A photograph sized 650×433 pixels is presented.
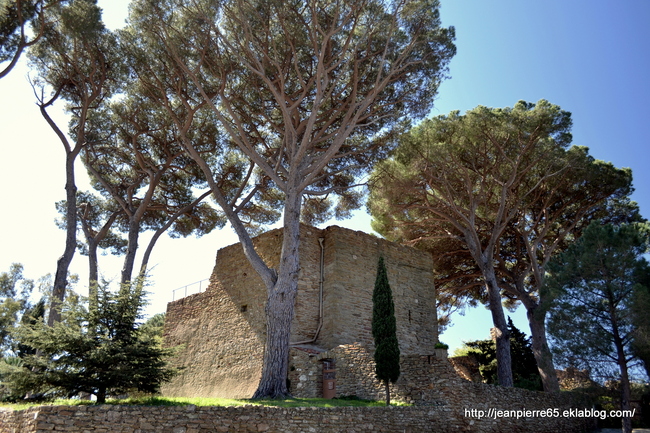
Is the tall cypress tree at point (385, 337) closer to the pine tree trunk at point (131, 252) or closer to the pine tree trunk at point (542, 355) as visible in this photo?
the pine tree trunk at point (542, 355)

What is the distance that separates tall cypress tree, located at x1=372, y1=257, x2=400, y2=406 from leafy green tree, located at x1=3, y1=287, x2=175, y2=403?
143 inches

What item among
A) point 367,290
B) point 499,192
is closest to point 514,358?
point 499,192

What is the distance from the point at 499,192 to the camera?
54.4ft

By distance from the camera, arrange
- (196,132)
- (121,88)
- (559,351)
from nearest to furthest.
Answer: (559,351)
(121,88)
(196,132)

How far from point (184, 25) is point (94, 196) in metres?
7.71

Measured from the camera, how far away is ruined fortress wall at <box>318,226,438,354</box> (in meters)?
12.8

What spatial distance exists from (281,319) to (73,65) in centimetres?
901

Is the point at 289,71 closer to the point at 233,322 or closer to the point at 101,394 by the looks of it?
the point at 233,322

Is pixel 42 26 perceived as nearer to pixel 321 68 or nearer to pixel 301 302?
pixel 321 68

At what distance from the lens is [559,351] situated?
10.7m

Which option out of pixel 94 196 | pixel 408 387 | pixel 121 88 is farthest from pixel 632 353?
pixel 94 196

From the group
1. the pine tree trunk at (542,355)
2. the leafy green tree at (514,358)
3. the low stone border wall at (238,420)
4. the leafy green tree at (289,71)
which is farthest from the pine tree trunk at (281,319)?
the leafy green tree at (514,358)

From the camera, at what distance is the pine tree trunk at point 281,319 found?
9.48 m

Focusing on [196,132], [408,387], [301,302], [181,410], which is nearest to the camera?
[181,410]
